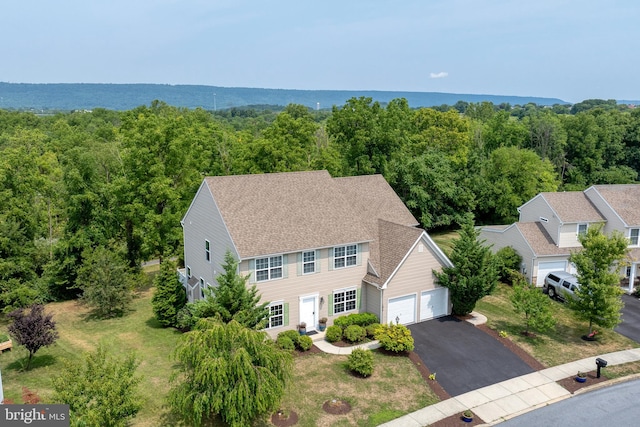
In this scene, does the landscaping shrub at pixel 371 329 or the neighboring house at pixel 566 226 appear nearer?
the landscaping shrub at pixel 371 329

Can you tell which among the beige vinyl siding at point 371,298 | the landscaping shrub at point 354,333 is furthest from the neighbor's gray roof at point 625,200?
the landscaping shrub at point 354,333

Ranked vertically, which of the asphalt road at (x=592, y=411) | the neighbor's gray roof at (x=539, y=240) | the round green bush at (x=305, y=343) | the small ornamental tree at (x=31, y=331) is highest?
the neighbor's gray roof at (x=539, y=240)

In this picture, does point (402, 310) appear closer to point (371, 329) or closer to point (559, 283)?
point (371, 329)

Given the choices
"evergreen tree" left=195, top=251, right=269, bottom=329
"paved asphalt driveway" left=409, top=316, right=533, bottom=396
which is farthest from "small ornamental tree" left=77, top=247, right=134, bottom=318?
"paved asphalt driveway" left=409, top=316, right=533, bottom=396

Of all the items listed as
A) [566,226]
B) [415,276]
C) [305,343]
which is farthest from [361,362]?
[566,226]

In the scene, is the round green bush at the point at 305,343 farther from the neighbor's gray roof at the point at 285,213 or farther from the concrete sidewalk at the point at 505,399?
the concrete sidewalk at the point at 505,399

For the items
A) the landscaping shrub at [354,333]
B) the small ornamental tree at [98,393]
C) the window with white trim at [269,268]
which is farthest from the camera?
the landscaping shrub at [354,333]

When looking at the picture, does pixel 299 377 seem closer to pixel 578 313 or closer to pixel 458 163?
pixel 578 313
